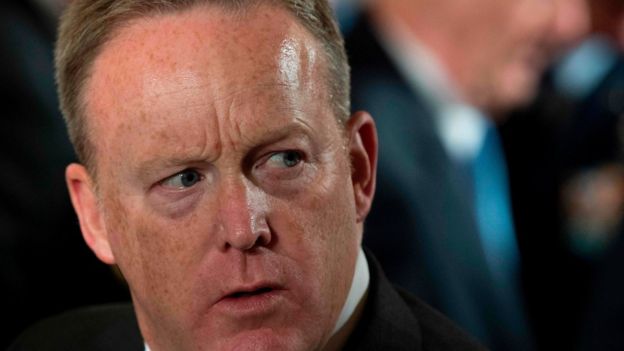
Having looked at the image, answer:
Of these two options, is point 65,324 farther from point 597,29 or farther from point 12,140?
point 597,29

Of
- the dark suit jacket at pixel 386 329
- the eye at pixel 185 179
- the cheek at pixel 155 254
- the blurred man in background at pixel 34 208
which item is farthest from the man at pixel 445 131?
the eye at pixel 185 179

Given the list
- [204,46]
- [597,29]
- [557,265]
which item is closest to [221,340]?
[204,46]

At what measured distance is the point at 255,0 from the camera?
2.73 m

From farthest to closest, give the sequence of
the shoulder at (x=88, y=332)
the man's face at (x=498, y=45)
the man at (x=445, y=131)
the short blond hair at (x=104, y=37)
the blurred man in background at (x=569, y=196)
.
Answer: the blurred man in background at (x=569, y=196) → the man's face at (x=498, y=45) → the man at (x=445, y=131) → the shoulder at (x=88, y=332) → the short blond hair at (x=104, y=37)

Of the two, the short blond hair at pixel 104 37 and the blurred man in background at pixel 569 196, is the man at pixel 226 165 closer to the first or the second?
the short blond hair at pixel 104 37

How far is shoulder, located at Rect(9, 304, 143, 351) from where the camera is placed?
3.26 meters

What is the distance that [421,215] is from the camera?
4.70 m

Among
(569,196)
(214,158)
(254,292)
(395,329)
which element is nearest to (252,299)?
(254,292)

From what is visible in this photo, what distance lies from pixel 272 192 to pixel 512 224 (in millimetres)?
3698

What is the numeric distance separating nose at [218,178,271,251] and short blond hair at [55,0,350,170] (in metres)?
0.28

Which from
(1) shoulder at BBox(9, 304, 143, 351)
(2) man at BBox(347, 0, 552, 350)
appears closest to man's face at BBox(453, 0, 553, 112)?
(2) man at BBox(347, 0, 552, 350)

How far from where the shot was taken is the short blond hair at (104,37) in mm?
2709

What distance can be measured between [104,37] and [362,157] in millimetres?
566

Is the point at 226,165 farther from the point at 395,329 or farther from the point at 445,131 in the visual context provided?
the point at 445,131
